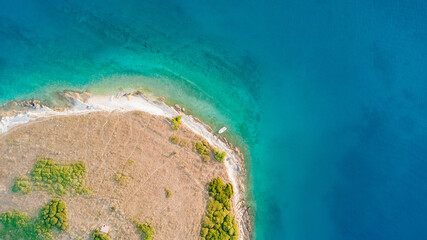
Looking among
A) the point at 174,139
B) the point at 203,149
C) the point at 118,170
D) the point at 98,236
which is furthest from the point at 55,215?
the point at 203,149

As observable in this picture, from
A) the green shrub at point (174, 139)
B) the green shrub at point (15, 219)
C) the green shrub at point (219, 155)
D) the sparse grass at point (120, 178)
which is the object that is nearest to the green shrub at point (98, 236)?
the sparse grass at point (120, 178)

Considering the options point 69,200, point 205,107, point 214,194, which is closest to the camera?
point 69,200

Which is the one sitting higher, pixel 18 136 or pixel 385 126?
pixel 385 126

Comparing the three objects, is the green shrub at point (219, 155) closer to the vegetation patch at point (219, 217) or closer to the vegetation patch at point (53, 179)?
the vegetation patch at point (219, 217)

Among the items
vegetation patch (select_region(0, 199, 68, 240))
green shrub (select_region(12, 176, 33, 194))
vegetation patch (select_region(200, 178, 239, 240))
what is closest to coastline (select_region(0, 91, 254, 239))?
vegetation patch (select_region(200, 178, 239, 240))

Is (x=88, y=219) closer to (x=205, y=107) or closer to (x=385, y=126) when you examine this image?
(x=205, y=107)

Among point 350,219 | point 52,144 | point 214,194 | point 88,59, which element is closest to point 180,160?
point 214,194
